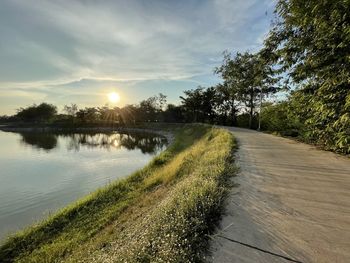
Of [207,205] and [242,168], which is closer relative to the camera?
[207,205]

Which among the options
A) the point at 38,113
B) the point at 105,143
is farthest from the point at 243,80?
the point at 38,113

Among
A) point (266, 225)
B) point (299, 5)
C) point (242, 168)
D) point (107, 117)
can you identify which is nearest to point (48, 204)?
point (242, 168)

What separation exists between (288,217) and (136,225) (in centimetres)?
328

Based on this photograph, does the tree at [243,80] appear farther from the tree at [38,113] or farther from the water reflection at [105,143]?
the tree at [38,113]

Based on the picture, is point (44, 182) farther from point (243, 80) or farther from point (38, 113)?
point (38, 113)

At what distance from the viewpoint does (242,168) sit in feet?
28.3

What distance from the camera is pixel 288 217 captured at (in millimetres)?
4750

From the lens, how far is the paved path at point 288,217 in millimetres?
3635

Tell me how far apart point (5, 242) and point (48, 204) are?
403cm

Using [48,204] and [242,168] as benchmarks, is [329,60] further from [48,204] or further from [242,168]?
[48,204]

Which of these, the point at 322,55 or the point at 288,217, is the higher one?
the point at 322,55

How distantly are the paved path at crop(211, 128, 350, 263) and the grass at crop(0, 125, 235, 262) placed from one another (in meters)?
0.37

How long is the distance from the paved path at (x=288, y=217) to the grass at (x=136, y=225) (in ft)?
1.23

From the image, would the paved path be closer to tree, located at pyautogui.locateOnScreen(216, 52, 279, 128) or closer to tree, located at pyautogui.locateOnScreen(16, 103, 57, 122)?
tree, located at pyautogui.locateOnScreen(216, 52, 279, 128)
